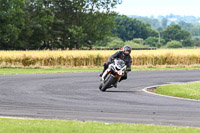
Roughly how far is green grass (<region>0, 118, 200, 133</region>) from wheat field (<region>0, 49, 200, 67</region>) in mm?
25549

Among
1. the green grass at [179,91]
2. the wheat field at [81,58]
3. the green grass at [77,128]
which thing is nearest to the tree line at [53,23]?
the wheat field at [81,58]

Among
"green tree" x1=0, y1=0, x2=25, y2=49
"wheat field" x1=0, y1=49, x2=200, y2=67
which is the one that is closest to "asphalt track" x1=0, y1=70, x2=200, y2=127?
"wheat field" x1=0, y1=49, x2=200, y2=67

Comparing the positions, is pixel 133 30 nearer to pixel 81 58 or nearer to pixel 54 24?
pixel 54 24

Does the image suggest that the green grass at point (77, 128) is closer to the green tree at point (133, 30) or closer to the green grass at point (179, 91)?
the green grass at point (179, 91)

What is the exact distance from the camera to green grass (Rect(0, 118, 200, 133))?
355 inches

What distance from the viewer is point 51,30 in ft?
245

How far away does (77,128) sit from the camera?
9.33 meters

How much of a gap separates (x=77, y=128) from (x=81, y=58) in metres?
27.2

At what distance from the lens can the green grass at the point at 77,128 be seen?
355 inches

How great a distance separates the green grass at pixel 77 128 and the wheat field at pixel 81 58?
25549 millimetres

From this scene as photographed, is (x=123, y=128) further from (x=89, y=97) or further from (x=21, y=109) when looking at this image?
(x=89, y=97)

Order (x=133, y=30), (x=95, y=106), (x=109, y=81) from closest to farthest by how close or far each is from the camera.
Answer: (x=95, y=106)
(x=109, y=81)
(x=133, y=30)

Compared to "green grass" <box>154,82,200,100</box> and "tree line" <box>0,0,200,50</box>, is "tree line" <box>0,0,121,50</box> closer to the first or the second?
"tree line" <box>0,0,200,50</box>

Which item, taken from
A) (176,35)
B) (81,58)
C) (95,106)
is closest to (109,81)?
(95,106)
